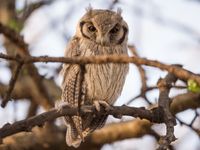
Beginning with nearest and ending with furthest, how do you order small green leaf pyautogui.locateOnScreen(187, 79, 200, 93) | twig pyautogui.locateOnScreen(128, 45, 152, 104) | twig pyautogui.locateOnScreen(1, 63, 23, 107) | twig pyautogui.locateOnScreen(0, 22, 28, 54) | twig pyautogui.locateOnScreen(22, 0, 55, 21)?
small green leaf pyautogui.locateOnScreen(187, 79, 200, 93) < twig pyautogui.locateOnScreen(1, 63, 23, 107) < twig pyautogui.locateOnScreen(0, 22, 28, 54) < twig pyautogui.locateOnScreen(128, 45, 152, 104) < twig pyautogui.locateOnScreen(22, 0, 55, 21)

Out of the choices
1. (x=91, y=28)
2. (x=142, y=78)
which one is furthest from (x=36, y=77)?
(x=142, y=78)

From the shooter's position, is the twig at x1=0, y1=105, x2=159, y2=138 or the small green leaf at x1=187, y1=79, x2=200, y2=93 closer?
the small green leaf at x1=187, y1=79, x2=200, y2=93

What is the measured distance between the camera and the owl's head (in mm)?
4922

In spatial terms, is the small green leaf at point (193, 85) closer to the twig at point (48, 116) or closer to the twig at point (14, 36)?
the twig at point (48, 116)

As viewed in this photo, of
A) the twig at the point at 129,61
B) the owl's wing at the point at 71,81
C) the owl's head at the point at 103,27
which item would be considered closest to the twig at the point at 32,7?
the owl's head at the point at 103,27

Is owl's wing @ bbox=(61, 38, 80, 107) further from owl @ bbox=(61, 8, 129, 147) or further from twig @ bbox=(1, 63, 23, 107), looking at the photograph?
twig @ bbox=(1, 63, 23, 107)

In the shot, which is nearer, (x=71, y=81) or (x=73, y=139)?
(x=73, y=139)

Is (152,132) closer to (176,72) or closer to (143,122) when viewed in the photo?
(143,122)

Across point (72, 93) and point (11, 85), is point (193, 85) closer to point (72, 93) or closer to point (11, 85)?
point (11, 85)

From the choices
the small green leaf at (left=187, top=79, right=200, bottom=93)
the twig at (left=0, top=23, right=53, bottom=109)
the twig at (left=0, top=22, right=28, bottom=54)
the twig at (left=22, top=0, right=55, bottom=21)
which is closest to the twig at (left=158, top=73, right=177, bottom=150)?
the small green leaf at (left=187, top=79, right=200, bottom=93)

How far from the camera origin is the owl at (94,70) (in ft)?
15.5

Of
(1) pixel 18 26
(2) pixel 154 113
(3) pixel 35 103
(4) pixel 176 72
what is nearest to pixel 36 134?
(3) pixel 35 103

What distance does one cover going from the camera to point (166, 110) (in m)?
3.67

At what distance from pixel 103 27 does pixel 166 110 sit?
1.44 meters
